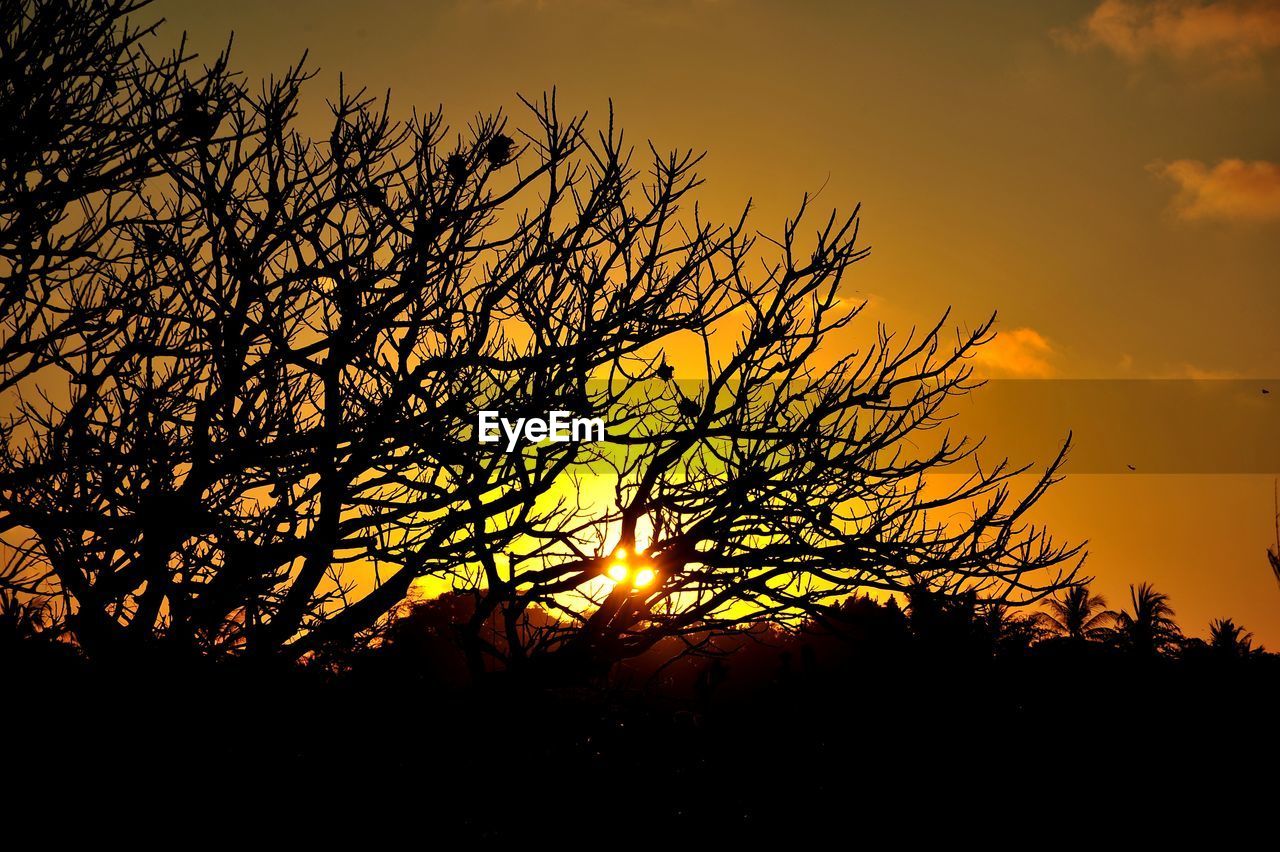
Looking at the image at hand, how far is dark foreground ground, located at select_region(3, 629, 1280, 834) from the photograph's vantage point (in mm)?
6438

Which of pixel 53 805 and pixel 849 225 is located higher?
pixel 849 225

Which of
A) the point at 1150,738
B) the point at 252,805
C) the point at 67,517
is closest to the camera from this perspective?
the point at 67,517

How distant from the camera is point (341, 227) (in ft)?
23.6

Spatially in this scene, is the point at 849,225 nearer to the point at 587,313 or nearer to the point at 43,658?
the point at 587,313

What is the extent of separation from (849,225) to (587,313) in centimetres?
219

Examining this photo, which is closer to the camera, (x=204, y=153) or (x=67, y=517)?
(x=67, y=517)

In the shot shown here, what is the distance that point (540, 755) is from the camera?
23.5 feet

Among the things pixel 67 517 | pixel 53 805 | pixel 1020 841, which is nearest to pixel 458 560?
pixel 67 517

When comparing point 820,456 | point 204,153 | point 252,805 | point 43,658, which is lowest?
point 252,805

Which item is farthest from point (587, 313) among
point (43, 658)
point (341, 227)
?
point (43, 658)

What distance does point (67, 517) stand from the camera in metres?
6.27

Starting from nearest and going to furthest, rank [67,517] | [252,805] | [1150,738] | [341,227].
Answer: [67,517], [252,805], [341,227], [1150,738]

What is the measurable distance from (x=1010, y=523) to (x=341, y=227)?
5818 mm

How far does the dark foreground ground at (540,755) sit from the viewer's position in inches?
253
